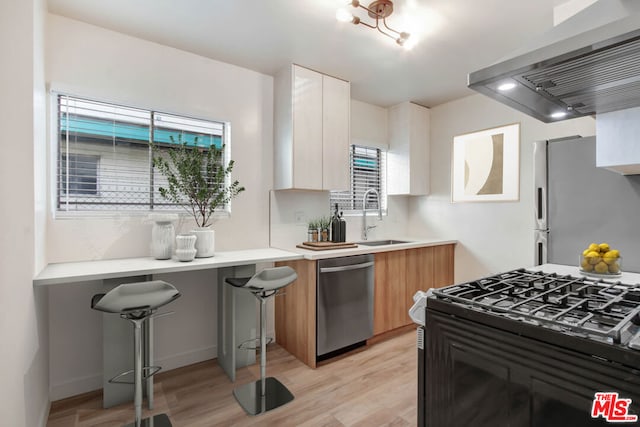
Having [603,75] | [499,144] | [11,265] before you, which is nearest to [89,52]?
[11,265]

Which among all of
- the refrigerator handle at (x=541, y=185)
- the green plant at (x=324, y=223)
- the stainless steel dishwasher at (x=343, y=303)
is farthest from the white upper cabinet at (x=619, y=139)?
the green plant at (x=324, y=223)

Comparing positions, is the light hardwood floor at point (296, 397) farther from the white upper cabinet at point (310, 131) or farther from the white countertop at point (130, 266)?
the white upper cabinet at point (310, 131)

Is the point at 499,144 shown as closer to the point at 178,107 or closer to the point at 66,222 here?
the point at 178,107

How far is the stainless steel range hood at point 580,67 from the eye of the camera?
0.93m

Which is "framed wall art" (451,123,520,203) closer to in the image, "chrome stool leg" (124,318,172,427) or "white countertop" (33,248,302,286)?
"white countertop" (33,248,302,286)

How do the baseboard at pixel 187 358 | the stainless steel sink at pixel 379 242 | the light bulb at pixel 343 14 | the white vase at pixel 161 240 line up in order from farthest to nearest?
1. the stainless steel sink at pixel 379 242
2. the baseboard at pixel 187 358
3. the white vase at pixel 161 240
4. the light bulb at pixel 343 14

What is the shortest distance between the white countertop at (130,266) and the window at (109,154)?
0.45m

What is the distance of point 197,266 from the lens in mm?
2084

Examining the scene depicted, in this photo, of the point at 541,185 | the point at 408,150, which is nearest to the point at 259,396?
the point at 541,185

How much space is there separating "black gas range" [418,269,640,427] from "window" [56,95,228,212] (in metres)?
2.20

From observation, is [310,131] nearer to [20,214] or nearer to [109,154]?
[109,154]

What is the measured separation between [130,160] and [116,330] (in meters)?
1.24

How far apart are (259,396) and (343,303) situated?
0.97 m

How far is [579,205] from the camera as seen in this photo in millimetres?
2152
